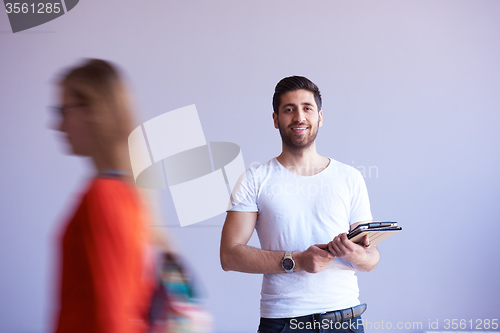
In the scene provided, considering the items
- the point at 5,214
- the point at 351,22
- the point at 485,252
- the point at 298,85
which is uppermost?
the point at 351,22

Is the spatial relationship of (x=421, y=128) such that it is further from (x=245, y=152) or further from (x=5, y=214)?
(x=5, y=214)

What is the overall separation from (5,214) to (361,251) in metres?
2.82

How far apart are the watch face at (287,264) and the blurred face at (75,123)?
0.85m

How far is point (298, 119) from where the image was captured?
1.71 meters

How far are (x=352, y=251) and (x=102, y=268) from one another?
→ 90 centimetres

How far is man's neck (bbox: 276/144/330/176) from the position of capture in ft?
5.65

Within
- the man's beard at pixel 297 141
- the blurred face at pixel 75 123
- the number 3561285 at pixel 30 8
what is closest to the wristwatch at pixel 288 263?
the man's beard at pixel 297 141

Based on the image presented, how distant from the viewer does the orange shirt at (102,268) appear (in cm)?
80

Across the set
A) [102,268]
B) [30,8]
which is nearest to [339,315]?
[102,268]

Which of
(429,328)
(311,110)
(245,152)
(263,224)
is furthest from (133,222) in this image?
(429,328)

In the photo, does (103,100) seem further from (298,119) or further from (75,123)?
(298,119)

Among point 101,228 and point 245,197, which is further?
point 245,197

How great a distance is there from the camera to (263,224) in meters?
1.64

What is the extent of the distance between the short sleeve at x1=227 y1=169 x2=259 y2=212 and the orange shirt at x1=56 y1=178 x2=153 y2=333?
0.81 metres
